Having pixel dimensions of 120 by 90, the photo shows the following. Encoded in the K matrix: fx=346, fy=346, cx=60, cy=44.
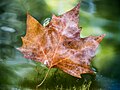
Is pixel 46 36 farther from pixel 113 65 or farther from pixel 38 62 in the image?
pixel 113 65

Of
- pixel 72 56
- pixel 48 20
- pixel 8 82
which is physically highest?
pixel 48 20

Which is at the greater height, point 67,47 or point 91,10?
point 91,10

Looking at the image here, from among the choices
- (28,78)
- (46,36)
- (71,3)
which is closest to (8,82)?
(28,78)

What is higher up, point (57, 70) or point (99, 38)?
point (99, 38)
